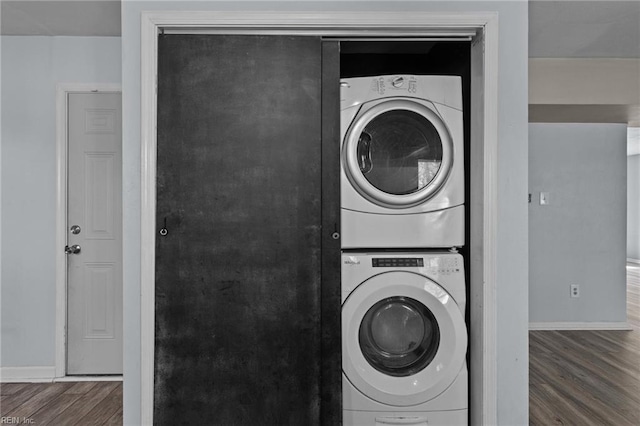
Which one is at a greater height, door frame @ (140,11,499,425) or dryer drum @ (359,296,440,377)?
door frame @ (140,11,499,425)

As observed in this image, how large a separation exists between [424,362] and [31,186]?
2.81 metres

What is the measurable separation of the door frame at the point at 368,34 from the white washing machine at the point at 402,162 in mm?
125

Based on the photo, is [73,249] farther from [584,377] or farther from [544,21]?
[584,377]

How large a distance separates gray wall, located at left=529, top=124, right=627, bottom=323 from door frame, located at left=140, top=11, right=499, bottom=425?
2.81m

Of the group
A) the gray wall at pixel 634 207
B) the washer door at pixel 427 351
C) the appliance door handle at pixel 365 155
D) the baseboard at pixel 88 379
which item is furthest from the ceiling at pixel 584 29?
the gray wall at pixel 634 207

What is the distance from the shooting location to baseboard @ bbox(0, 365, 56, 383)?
320 cm

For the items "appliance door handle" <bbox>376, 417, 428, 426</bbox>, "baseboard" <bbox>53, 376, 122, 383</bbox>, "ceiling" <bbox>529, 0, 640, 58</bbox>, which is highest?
"ceiling" <bbox>529, 0, 640, 58</bbox>

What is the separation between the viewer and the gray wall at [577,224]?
15.1ft

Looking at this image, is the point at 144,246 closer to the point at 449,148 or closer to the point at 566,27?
the point at 449,148

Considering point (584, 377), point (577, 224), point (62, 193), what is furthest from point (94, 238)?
point (577, 224)

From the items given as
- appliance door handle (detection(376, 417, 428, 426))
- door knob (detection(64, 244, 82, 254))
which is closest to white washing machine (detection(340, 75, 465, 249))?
appliance door handle (detection(376, 417, 428, 426))

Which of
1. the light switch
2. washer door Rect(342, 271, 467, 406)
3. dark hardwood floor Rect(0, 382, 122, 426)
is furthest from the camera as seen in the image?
the light switch

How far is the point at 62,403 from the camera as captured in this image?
2.82 m

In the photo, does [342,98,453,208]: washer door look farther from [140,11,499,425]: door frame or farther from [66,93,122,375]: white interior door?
[66,93,122,375]: white interior door
